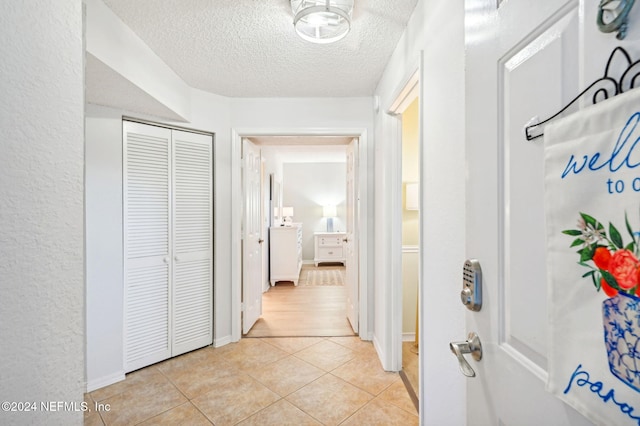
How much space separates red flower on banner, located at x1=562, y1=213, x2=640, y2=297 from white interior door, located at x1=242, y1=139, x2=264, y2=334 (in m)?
2.86

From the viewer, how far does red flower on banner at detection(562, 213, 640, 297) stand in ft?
1.22

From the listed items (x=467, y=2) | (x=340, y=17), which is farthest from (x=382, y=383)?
(x=340, y=17)

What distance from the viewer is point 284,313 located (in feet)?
12.2

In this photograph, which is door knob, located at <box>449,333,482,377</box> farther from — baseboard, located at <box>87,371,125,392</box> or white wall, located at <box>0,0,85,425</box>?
baseboard, located at <box>87,371,125,392</box>

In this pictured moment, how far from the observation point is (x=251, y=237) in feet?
10.7

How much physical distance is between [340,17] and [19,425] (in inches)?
78.4

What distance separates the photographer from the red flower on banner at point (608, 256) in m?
0.37

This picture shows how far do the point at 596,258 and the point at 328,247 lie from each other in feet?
20.7

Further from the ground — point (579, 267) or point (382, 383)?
point (579, 267)

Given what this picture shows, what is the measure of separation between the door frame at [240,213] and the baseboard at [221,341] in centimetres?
5

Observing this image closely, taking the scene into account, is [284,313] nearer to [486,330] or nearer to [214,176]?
[214,176]

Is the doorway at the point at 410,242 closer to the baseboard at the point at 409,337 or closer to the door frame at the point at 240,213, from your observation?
the baseboard at the point at 409,337

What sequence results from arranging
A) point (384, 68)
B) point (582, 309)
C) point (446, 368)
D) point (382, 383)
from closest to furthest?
point (582, 309), point (446, 368), point (382, 383), point (384, 68)

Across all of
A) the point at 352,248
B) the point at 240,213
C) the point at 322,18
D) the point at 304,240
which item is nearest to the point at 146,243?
the point at 240,213
